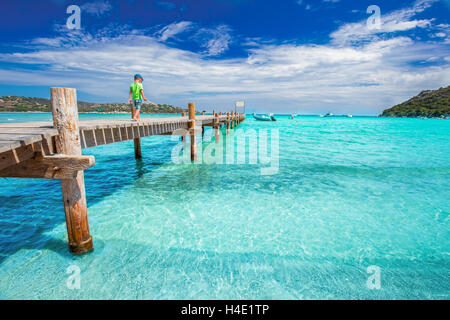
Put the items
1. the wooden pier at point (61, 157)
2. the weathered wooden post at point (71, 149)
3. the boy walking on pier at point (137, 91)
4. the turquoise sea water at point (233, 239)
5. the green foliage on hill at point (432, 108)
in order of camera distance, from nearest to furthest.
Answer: the wooden pier at point (61, 157)
the weathered wooden post at point (71, 149)
the turquoise sea water at point (233, 239)
the boy walking on pier at point (137, 91)
the green foliage on hill at point (432, 108)

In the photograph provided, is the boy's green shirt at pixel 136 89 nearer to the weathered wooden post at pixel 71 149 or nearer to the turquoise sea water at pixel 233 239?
the turquoise sea water at pixel 233 239

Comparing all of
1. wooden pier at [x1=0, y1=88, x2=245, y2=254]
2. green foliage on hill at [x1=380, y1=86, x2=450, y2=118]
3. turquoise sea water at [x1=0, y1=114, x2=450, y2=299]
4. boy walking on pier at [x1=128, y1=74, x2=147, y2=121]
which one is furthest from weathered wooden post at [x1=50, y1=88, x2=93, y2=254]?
green foliage on hill at [x1=380, y1=86, x2=450, y2=118]

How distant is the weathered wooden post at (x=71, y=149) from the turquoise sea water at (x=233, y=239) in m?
0.61

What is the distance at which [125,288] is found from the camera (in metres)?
4.06

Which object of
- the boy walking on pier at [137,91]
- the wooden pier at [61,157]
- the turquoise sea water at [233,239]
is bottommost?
the turquoise sea water at [233,239]

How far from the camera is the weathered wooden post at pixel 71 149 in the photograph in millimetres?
3938

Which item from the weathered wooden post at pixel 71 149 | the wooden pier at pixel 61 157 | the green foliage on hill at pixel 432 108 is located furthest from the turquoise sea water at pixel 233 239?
the green foliage on hill at pixel 432 108

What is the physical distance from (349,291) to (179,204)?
5.50 m

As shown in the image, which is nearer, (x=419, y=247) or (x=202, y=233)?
(x=419, y=247)

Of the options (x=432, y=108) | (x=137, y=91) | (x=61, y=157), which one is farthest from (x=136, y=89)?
(x=432, y=108)

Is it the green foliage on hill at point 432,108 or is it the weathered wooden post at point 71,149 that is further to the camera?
the green foliage on hill at point 432,108
